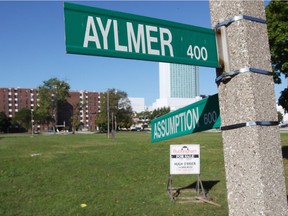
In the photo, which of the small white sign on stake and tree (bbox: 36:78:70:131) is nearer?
the small white sign on stake

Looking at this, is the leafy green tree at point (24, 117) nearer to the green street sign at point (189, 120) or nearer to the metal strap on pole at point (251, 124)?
the green street sign at point (189, 120)

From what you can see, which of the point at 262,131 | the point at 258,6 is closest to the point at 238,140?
the point at 262,131

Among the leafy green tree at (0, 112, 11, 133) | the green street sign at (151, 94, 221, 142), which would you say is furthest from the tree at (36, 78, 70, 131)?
the green street sign at (151, 94, 221, 142)

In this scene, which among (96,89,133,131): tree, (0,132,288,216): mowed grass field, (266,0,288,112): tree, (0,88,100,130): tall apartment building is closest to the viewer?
(0,132,288,216): mowed grass field

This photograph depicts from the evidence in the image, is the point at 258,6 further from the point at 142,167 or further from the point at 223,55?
the point at 142,167

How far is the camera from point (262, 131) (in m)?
1.67

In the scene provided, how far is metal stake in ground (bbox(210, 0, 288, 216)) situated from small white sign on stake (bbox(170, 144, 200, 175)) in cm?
688

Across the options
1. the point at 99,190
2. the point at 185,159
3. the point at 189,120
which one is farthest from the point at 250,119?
the point at 99,190

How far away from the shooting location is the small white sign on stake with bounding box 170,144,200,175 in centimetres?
863

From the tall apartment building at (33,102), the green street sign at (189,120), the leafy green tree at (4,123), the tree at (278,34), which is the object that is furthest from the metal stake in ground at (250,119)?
the tall apartment building at (33,102)

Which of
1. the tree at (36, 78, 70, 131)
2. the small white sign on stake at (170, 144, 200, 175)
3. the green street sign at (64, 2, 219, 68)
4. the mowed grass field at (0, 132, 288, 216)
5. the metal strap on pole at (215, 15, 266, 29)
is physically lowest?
the mowed grass field at (0, 132, 288, 216)

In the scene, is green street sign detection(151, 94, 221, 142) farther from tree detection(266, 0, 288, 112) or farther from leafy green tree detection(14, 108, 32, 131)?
leafy green tree detection(14, 108, 32, 131)

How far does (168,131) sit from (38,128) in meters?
155

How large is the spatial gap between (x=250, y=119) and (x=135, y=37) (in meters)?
0.73
